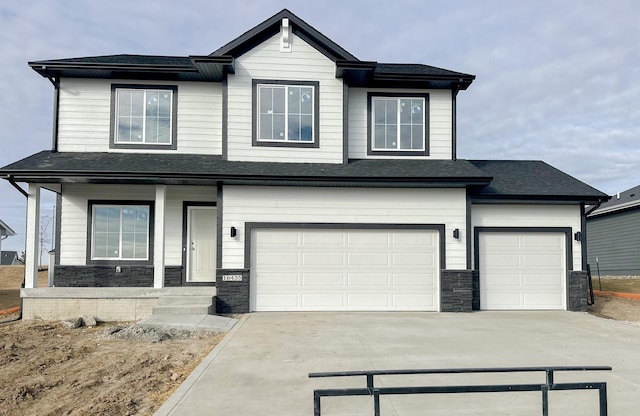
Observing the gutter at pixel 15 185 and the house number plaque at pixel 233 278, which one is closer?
the gutter at pixel 15 185

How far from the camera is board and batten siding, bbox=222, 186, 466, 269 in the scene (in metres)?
11.6

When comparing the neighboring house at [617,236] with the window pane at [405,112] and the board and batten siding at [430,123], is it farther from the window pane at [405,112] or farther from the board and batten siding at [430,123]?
the window pane at [405,112]

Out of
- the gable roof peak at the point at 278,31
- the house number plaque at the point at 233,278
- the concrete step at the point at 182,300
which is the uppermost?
the gable roof peak at the point at 278,31

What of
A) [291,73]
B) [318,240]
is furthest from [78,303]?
[291,73]

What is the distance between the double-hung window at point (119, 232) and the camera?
12.7m

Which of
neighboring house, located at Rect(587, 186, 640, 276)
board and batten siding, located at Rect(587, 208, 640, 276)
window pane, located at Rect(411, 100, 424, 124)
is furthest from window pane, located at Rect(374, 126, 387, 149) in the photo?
board and batten siding, located at Rect(587, 208, 640, 276)

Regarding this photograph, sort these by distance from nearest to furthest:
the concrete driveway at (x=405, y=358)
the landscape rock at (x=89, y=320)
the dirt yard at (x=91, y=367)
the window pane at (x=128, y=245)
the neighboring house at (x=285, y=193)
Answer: the concrete driveway at (x=405, y=358), the dirt yard at (x=91, y=367), the landscape rock at (x=89, y=320), the neighboring house at (x=285, y=193), the window pane at (x=128, y=245)

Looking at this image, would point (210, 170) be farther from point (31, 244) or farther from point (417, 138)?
point (417, 138)

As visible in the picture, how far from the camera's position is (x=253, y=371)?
641 cm

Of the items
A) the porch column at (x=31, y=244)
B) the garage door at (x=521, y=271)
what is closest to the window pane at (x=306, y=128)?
the garage door at (x=521, y=271)

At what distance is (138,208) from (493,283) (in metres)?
9.82

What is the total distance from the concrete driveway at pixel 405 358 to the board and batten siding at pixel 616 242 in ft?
41.6

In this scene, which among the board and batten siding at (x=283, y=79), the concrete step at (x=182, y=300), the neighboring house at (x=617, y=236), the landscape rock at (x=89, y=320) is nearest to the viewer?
the landscape rock at (x=89, y=320)

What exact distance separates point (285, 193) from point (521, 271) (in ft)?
21.6
